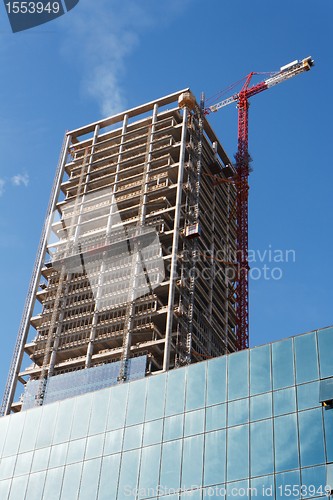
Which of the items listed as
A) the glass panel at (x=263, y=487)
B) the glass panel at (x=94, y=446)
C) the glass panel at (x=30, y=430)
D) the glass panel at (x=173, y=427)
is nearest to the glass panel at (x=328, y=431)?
the glass panel at (x=263, y=487)

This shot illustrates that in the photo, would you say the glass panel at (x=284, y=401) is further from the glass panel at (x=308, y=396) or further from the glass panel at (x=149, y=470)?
the glass panel at (x=149, y=470)

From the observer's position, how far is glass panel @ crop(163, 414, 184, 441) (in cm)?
6088

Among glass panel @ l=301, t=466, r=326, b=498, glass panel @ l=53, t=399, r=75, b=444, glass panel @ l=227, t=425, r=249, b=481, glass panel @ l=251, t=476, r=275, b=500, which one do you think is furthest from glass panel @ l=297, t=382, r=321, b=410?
glass panel @ l=53, t=399, r=75, b=444

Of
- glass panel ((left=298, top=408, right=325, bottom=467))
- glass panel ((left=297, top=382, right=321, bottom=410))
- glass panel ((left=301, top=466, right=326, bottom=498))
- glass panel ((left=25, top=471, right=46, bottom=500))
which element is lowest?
glass panel ((left=301, top=466, right=326, bottom=498))

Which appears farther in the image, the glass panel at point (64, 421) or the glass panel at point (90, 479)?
the glass panel at point (64, 421)

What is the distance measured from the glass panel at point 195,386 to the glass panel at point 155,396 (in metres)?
2.47

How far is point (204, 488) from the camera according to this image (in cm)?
5591

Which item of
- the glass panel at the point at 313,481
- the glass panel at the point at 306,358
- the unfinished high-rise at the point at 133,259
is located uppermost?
the unfinished high-rise at the point at 133,259

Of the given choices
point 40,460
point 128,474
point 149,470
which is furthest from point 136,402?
point 40,460

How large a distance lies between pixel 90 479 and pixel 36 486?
5810mm

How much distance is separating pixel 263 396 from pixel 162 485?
10129 mm

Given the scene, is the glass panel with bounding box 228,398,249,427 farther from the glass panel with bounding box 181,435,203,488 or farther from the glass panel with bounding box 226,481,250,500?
Result: the glass panel with bounding box 226,481,250,500

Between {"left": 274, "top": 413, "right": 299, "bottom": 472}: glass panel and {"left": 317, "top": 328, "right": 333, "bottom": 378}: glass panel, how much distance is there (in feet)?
12.8

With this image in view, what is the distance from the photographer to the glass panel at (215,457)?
56.0 meters
